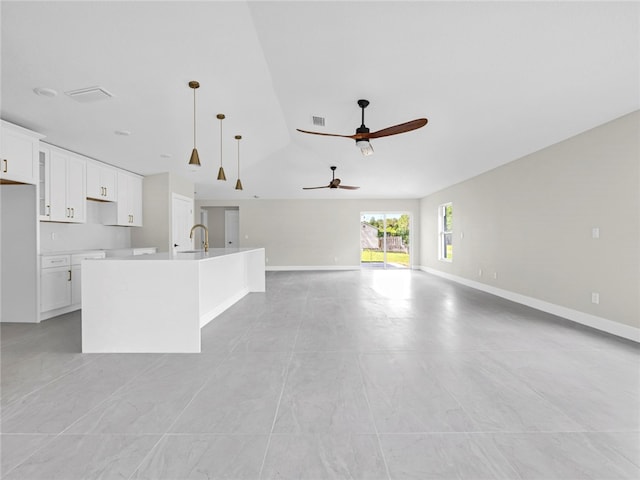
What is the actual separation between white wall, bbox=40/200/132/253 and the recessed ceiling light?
2.14 m

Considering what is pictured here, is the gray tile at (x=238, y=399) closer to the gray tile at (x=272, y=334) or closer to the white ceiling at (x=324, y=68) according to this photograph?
the gray tile at (x=272, y=334)

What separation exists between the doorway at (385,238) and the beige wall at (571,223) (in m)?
3.91

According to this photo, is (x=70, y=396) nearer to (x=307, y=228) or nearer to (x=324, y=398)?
(x=324, y=398)

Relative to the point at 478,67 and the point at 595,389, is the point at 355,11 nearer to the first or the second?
the point at 478,67

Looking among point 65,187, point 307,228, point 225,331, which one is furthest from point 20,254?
point 307,228

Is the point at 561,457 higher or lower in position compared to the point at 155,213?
lower

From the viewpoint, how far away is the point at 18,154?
3744mm

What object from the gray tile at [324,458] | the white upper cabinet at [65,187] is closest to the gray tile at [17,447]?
the gray tile at [324,458]

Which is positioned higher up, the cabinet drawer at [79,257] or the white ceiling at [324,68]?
the white ceiling at [324,68]

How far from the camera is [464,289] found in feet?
20.9

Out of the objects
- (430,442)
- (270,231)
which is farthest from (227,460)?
(270,231)

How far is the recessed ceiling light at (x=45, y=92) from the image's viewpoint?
333cm

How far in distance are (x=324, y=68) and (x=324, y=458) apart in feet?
11.6

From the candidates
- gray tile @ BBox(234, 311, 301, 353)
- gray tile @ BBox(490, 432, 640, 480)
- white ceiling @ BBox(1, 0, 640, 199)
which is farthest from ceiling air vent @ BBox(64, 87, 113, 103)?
gray tile @ BBox(490, 432, 640, 480)
